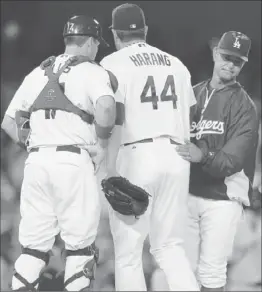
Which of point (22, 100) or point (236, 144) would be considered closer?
point (22, 100)

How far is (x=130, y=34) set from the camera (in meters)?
4.33

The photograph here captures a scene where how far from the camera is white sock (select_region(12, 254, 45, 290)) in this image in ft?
13.3

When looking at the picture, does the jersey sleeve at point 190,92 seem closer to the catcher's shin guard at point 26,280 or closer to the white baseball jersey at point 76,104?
the white baseball jersey at point 76,104

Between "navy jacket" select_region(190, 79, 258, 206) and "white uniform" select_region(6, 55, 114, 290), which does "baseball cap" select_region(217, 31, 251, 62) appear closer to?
Answer: "navy jacket" select_region(190, 79, 258, 206)

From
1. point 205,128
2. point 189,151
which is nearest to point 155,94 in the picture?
point 189,151

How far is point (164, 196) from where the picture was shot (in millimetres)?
4242

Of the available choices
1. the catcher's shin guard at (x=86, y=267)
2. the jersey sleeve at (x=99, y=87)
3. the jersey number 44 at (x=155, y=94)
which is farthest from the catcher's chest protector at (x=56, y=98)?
the catcher's shin guard at (x=86, y=267)

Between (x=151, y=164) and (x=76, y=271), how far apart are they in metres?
0.74

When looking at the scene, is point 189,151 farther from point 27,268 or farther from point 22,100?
point 27,268

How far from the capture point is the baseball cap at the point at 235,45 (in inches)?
181

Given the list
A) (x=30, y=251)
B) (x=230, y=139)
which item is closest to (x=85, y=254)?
(x=30, y=251)

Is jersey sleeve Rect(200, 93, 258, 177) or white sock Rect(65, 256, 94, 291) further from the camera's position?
jersey sleeve Rect(200, 93, 258, 177)

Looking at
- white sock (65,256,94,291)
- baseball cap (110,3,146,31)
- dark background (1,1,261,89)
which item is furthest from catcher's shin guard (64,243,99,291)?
dark background (1,1,261,89)

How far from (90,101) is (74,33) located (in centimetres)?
42
